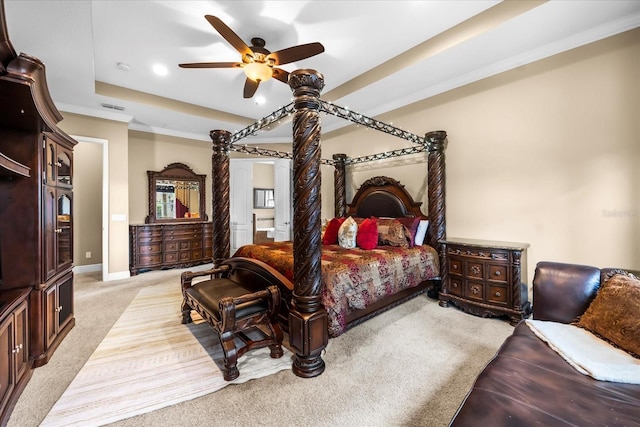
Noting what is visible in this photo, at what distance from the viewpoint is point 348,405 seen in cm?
169

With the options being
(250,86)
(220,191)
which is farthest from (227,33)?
(220,191)

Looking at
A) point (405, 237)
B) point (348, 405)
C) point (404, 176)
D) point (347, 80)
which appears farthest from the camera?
point (404, 176)

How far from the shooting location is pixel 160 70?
3.59m

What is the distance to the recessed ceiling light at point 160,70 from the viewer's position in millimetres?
3496

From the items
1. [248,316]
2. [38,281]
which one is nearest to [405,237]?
[248,316]

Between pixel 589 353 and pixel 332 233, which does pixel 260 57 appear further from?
pixel 589 353

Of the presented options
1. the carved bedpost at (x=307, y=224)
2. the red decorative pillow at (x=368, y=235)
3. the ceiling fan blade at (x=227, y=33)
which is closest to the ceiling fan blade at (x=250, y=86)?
the ceiling fan blade at (x=227, y=33)

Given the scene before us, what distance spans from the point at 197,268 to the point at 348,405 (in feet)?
15.5

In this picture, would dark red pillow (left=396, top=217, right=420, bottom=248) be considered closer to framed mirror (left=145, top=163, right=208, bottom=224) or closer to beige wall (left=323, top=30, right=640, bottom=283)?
beige wall (left=323, top=30, right=640, bottom=283)

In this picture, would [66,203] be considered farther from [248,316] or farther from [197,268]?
[197,268]

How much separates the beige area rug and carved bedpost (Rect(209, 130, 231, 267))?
0.91m

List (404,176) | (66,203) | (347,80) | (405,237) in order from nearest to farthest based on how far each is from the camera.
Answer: (66,203)
(405,237)
(347,80)
(404,176)

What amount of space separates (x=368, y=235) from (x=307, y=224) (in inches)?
64.4

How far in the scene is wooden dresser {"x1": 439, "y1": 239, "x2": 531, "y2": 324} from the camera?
2.76m
